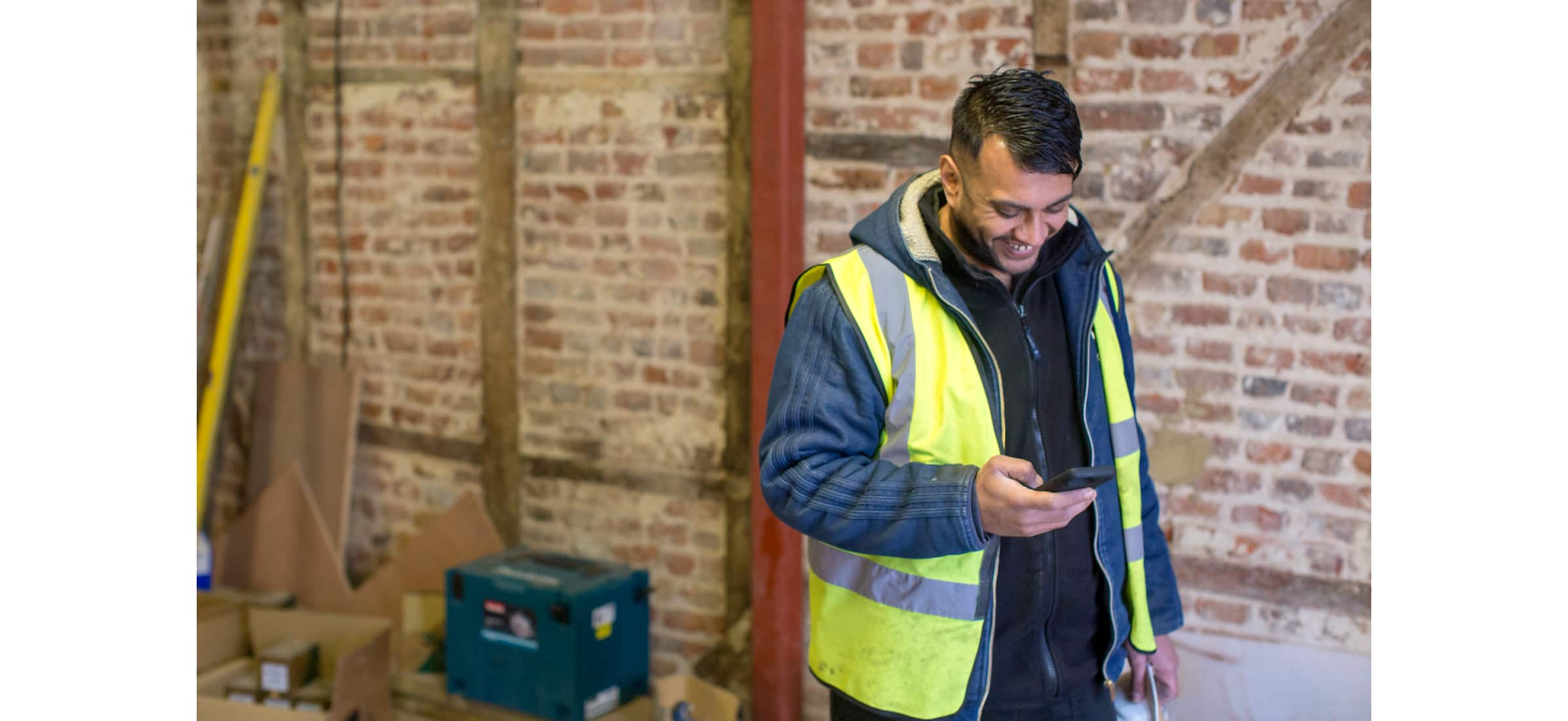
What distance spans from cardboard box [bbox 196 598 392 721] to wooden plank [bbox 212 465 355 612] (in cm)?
20

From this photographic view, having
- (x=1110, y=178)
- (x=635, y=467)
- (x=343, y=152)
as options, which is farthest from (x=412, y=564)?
(x=1110, y=178)

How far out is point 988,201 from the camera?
72.0 inches

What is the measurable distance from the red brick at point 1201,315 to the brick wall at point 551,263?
129 centimetres

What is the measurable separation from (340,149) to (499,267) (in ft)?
2.54

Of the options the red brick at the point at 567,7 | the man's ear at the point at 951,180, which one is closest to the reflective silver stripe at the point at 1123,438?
the man's ear at the point at 951,180

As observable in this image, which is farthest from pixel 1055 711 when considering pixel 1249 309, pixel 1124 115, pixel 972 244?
pixel 1124 115

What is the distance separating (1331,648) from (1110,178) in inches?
51.8

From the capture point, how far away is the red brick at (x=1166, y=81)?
9.80 feet

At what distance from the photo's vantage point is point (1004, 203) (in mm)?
1815

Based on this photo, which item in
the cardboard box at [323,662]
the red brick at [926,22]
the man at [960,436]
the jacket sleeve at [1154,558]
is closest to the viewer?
the man at [960,436]

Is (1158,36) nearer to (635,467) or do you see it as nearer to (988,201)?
(988,201)

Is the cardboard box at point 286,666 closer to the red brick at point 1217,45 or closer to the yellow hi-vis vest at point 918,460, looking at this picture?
the yellow hi-vis vest at point 918,460

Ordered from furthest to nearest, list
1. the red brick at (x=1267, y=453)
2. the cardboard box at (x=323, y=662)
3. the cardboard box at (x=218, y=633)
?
1. the cardboard box at (x=218, y=633)
2. the cardboard box at (x=323, y=662)
3. the red brick at (x=1267, y=453)

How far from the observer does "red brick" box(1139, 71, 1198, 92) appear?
2.99 metres
